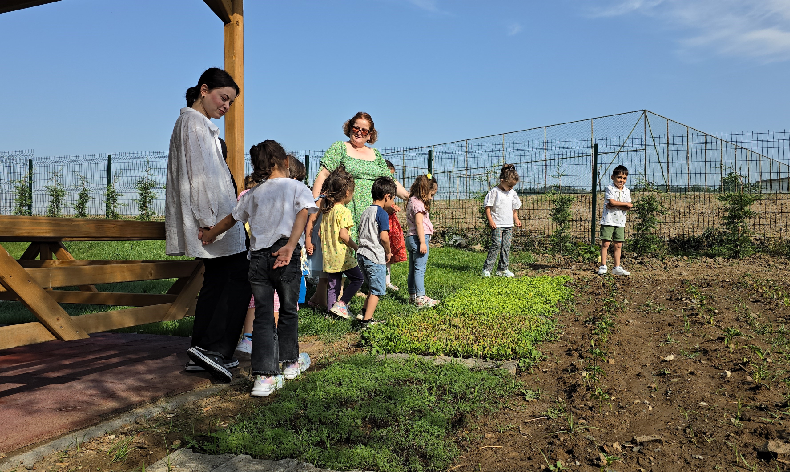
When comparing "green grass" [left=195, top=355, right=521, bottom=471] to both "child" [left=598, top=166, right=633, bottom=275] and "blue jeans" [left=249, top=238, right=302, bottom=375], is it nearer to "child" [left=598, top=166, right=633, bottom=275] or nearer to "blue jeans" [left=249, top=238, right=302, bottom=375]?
"blue jeans" [left=249, top=238, right=302, bottom=375]

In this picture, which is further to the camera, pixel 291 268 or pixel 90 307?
pixel 90 307

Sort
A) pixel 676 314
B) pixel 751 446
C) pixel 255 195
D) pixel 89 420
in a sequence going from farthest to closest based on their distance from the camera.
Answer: pixel 676 314 < pixel 255 195 < pixel 89 420 < pixel 751 446

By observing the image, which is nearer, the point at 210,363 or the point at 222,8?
the point at 210,363

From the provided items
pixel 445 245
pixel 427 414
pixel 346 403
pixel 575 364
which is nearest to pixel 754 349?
pixel 575 364

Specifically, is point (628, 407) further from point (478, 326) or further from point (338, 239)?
point (338, 239)

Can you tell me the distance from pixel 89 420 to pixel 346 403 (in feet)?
4.56

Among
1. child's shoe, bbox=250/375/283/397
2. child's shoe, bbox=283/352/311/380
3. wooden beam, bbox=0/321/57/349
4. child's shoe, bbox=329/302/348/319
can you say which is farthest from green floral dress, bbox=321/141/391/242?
wooden beam, bbox=0/321/57/349

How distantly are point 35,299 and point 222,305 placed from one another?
3.63 feet

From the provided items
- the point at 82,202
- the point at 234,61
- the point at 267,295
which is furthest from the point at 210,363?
the point at 82,202

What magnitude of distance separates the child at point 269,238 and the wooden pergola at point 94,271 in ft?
2.44

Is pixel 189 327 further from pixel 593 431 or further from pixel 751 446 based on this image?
pixel 751 446

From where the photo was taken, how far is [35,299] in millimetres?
3613

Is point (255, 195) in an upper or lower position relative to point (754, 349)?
upper

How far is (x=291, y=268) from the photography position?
3.95 m
